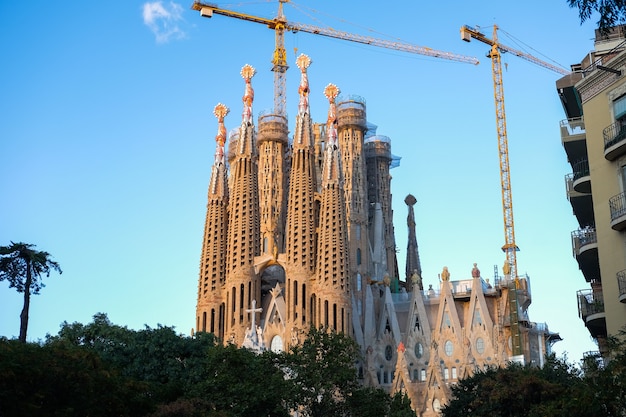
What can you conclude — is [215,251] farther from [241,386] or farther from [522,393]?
[522,393]

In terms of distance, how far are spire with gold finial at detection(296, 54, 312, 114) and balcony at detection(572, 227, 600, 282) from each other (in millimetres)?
44788

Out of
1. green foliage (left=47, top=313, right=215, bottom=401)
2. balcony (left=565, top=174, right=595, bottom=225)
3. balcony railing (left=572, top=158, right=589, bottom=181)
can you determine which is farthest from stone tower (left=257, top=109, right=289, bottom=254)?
balcony railing (left=572, top=158, right=589, bottom=181)

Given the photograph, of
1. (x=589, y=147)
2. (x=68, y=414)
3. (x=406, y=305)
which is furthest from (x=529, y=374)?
(x=406, y=305)

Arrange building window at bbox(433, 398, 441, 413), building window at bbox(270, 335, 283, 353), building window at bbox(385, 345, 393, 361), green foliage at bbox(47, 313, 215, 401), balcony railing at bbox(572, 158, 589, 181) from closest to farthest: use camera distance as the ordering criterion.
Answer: balcony railing at bbox(572, 158, 589, 181) → green foliage at bbox(47, 313, 215, 401) → building window at bbox(433, 398, 441, 413) → building window at bbox(270, 335, 283, 353) → building window at bbox(385, 345, 393, 361)

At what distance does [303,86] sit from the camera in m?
77.4

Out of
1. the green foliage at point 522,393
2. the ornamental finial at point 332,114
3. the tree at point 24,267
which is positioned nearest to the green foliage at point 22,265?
the tree at point 24,267

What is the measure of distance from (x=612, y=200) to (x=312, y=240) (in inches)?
1788

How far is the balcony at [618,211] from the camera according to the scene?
26.4m

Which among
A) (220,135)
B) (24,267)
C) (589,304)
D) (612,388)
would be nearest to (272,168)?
(220,135)

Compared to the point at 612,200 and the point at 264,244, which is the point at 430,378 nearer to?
the point at 264,244

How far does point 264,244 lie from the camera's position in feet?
254

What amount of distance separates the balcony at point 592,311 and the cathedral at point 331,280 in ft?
124

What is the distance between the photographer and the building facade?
26.8 meters

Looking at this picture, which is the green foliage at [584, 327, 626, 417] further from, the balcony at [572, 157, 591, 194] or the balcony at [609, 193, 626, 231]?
the balcony at [572, 157, 591, 194]
